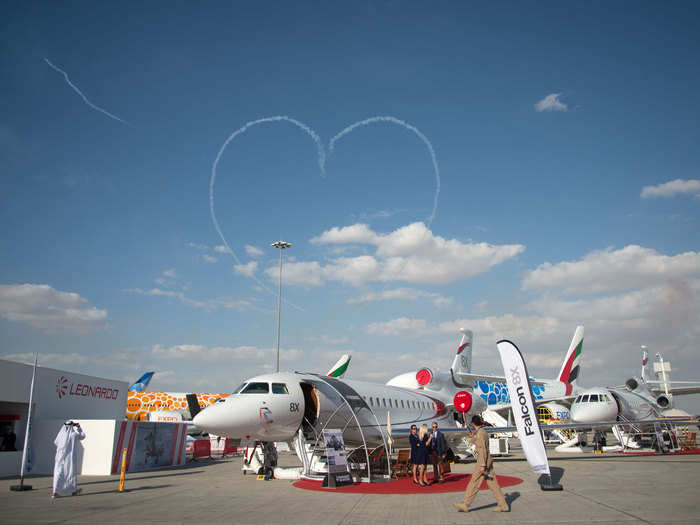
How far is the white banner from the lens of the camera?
10516 millimetres

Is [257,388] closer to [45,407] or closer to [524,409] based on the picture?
[524,409]

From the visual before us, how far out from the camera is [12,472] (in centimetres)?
1752

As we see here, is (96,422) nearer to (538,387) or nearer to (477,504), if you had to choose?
(477,504)

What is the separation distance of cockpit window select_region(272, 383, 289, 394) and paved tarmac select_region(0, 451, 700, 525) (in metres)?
2.59

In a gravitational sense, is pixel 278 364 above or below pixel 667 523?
above

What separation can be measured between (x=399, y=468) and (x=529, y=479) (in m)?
3.90

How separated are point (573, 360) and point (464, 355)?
11151 mm

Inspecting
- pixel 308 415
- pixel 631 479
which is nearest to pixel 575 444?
pixel 631 479

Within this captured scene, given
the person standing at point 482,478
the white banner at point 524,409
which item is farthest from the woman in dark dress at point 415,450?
the person standing at point 482,478

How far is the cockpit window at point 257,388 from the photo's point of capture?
1479cm

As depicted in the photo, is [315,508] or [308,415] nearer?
[315,508]

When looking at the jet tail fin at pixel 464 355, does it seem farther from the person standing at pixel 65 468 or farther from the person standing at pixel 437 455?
the person standing at pixel 65 468

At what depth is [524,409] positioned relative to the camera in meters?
10.8

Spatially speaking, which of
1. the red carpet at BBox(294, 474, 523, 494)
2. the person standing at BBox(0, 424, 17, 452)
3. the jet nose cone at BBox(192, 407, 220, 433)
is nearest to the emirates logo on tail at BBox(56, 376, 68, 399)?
the person standing at BBox(0, 424, 17, 452)
